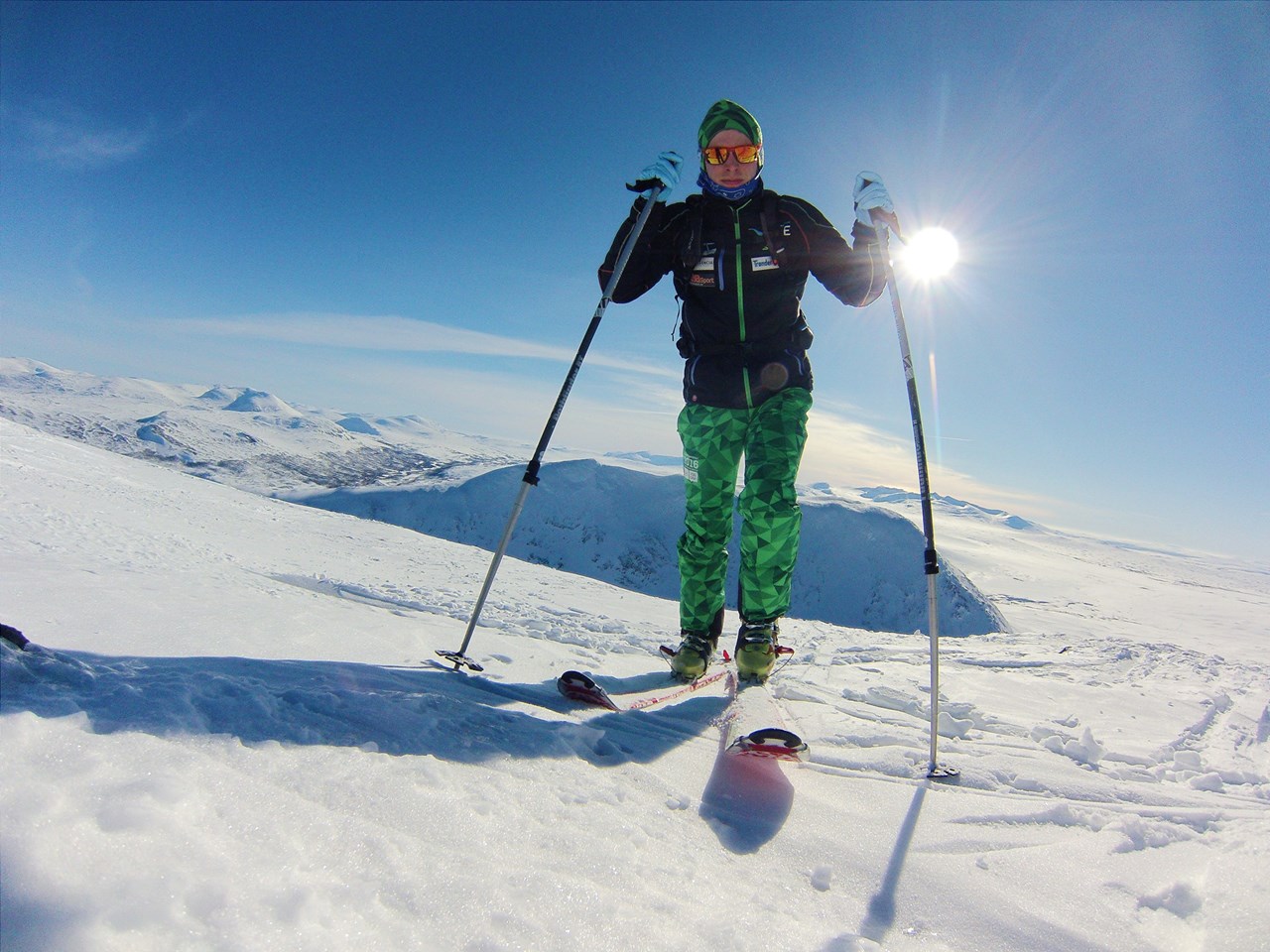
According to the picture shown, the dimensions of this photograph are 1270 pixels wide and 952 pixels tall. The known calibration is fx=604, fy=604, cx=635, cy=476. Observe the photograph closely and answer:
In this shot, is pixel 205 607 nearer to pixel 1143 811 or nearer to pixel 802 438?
pixel 802 438

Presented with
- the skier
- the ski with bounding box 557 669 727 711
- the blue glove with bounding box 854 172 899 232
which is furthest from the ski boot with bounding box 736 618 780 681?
the blue glove with bounding box 854 172 899 232

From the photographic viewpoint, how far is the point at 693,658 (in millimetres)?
3561

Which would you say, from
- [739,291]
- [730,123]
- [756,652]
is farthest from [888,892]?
[730,123]

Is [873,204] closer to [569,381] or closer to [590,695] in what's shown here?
[569,381]

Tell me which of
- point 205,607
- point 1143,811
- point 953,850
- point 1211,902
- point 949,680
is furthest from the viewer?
point 949,680

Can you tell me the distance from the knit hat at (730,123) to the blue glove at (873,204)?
663 mm

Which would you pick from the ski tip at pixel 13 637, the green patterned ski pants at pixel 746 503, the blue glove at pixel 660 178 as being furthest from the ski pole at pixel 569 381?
the ski tip at pixel 13 637

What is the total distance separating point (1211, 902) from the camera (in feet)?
5.10

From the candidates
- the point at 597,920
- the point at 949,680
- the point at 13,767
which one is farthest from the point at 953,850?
the point at 949,680

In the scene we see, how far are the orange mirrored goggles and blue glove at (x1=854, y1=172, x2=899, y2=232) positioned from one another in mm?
682

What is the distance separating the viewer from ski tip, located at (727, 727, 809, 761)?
2.26 meters

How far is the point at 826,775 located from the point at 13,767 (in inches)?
89.8

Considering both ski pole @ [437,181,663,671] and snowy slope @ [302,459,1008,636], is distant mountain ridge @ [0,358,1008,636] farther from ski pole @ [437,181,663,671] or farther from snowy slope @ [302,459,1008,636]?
ski pole @ [437,181,663,671]

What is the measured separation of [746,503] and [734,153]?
7.19ft
